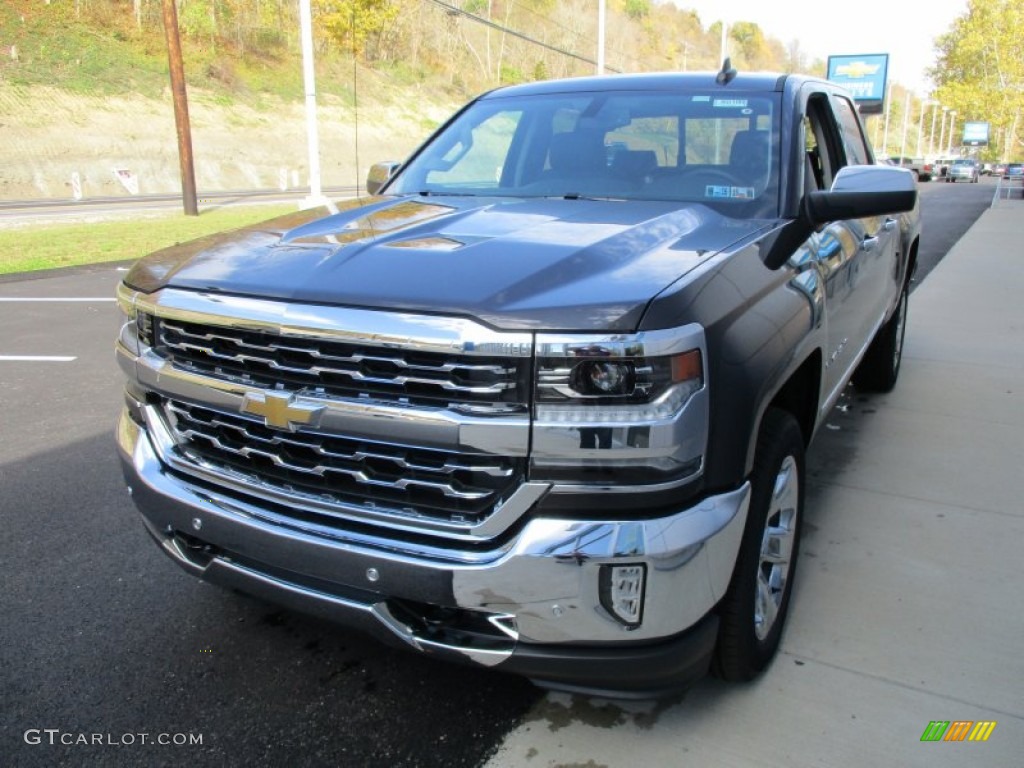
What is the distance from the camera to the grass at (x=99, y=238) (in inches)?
497

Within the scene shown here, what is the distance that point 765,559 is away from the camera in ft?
8.59

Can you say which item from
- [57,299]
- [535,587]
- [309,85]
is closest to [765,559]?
[535,587]

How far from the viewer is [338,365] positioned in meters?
2.10

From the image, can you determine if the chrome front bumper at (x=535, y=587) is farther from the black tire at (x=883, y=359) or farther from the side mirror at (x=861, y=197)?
the black tire at (x=883, y=359)

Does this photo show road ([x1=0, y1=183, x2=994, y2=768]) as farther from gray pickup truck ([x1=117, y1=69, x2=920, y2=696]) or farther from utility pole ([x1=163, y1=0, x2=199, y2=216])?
utility pole ([x1=163, y1=0, x2=199, y2=216])

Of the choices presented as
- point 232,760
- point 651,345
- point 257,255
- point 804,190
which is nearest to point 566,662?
point 651,345

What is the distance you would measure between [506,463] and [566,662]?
501 millimetres

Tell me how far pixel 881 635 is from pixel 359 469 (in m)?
1.94

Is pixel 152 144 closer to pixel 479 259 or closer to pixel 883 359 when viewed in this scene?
pixel 883 359

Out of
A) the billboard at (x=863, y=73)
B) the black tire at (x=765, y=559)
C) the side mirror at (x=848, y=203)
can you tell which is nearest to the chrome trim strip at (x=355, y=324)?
the black tire at (x=765, y=559)

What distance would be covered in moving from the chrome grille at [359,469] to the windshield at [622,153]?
1524 millimetres

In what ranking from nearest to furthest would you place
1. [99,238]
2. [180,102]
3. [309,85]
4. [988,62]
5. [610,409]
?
[610,409] < [99,238] < [309,85] < [180,102] < [988,62]

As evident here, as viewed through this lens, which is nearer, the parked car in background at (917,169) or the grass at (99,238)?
the parked car in background at (917,169)

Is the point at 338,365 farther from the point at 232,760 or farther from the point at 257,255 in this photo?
the point at 232,760
